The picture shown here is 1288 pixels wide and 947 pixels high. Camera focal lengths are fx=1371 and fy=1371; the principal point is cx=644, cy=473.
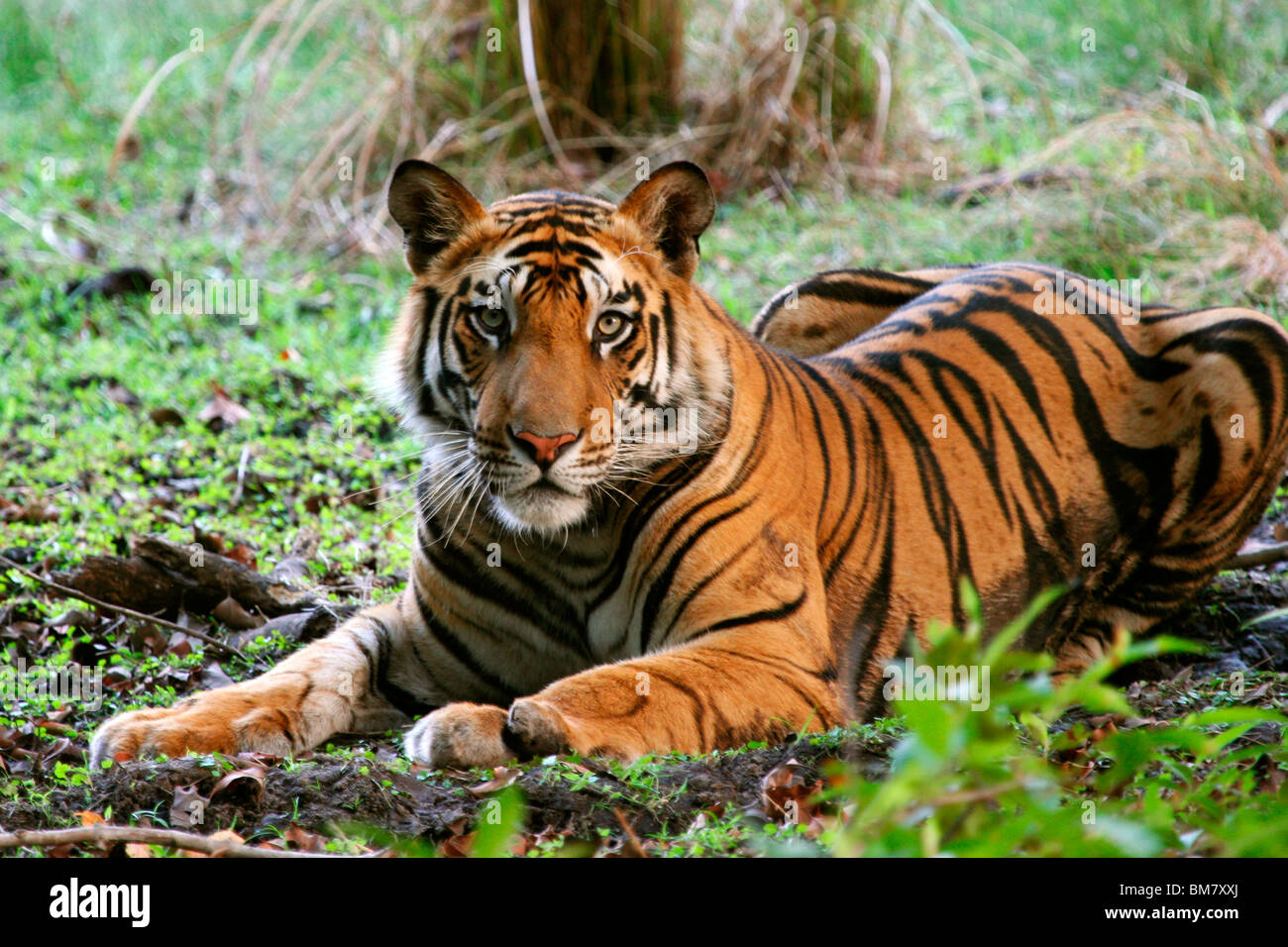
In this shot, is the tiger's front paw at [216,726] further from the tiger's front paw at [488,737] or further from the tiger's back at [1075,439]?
the tiger's back at [1075,439]

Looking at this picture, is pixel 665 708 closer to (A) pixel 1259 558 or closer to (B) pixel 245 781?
(B) pixel 245 781

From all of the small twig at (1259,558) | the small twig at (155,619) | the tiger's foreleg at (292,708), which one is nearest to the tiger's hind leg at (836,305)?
the small twig at (1259,558)

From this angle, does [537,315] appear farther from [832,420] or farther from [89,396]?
[89,396]

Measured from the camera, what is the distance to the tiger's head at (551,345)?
3.29m

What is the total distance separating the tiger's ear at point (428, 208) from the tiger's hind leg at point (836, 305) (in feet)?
5.48

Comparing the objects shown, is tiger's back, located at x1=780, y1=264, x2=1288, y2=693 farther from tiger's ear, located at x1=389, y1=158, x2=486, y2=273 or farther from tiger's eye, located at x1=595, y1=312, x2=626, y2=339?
tiger's ear, located at x1=389, y1=158, x2=486, y2=273

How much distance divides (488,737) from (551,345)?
967 millimetres

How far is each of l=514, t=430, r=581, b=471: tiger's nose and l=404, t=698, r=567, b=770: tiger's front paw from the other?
1.91 ft

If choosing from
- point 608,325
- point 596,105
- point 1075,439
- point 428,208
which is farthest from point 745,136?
point 608,325

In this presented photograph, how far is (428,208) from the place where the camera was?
3.64 meters

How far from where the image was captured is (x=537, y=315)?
3.37m

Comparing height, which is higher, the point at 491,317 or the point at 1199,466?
the point at 491,317

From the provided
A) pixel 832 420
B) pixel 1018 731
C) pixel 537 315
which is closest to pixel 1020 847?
pixel 1018 731

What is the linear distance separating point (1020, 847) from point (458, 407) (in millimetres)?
2129
